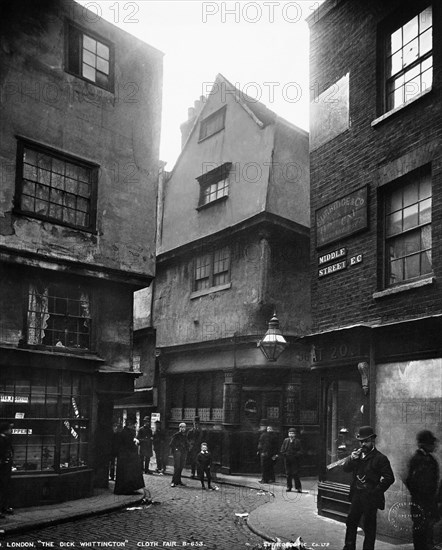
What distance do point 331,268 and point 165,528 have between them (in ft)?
18.6

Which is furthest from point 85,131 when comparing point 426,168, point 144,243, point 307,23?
point 426,168

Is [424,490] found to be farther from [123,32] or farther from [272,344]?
[123,32]

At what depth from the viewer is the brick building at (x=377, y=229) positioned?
33.3 feet

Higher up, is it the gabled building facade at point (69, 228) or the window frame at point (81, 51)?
the window frame at point (81, 51)

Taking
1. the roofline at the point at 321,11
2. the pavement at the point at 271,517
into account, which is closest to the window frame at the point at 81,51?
the roofline at the point at 321,11

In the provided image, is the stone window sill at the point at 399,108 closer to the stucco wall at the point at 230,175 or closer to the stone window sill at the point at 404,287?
the stone window sill at the point at 404,287

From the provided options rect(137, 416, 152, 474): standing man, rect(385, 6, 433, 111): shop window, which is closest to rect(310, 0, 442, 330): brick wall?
rect(385, 6, 433, 111): shop window

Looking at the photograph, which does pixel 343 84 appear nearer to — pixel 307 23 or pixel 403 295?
pixel 307 23

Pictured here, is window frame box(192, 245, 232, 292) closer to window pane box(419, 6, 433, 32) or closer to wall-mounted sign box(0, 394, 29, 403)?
wall-mounted sign box(0, 394, 29, 403)

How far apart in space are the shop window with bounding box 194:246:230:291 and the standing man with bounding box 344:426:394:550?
13262 millimetres

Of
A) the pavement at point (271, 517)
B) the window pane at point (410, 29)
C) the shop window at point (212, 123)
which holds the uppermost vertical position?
the shop window at point (212, 123)

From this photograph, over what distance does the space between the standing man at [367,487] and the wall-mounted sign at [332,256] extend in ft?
13.4

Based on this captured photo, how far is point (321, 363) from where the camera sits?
1255 cm

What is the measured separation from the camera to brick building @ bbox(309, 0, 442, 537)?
10148 millimetres
